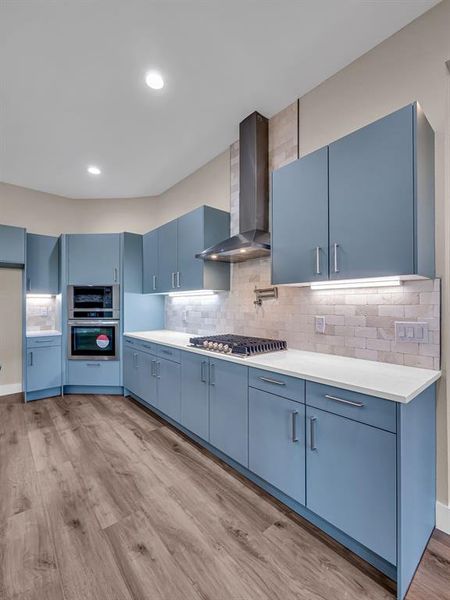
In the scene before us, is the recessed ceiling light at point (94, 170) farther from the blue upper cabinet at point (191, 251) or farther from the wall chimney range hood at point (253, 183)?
the wall chimney range hood at point (253, 183)

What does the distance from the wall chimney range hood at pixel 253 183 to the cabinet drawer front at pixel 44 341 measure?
2633 millimetres

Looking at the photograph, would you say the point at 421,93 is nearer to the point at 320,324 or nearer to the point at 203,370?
the point at 320,324

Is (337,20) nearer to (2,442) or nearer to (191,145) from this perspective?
(191,145)

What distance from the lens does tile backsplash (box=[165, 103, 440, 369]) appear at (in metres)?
1.78

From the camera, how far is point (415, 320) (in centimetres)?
178

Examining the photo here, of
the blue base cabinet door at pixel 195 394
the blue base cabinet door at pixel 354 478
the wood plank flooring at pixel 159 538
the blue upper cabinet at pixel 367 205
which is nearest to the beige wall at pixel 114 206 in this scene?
the blue upper cabinet at pixel 367 205

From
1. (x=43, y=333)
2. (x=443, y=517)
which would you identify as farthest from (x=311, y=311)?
(x=43, y=333)

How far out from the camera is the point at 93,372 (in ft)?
13.4

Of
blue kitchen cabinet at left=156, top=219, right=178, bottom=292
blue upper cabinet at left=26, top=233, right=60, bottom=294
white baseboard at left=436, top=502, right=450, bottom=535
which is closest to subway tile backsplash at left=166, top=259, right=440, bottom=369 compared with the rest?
blue kitchen cabinet at left=156, top=219, right=178, bottom=292

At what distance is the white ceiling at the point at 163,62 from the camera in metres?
1.77

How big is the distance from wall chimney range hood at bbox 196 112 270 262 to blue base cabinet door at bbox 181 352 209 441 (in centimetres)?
103

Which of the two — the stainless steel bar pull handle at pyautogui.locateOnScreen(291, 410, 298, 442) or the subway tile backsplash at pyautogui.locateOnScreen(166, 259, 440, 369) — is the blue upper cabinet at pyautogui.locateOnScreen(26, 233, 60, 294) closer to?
the subway tile backsplash at pyautogui.locateOnScreen(166, 259, 440, 369)

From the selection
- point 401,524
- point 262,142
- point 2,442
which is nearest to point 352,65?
point 262,142

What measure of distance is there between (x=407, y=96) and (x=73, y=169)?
374 cm
